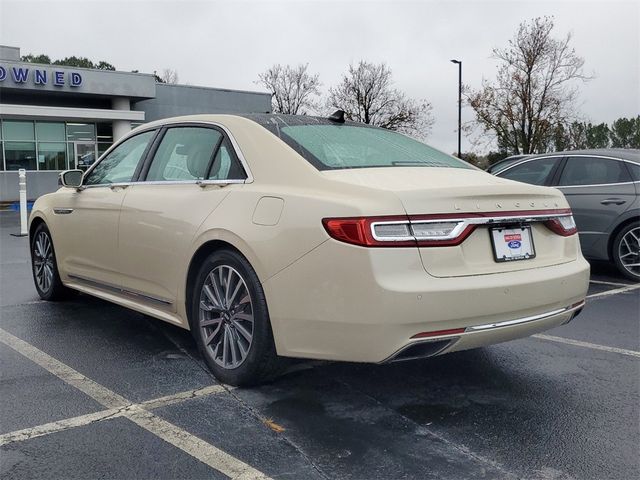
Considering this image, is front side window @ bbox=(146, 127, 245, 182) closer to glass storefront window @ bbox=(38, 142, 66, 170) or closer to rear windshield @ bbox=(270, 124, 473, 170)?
rear windshield @ bbox=(270, 124, 473, 170)

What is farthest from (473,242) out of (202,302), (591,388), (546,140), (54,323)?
(546,140)

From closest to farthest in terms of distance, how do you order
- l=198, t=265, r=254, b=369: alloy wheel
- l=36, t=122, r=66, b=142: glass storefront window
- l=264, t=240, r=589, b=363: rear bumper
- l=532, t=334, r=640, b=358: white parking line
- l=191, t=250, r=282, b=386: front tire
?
1. l=264, t=240, r=589, b=363: rear bumper
2. l=191, t=250, r=282, b=386: front tire
3. l=198, t=265, r=254, b=369: alloy wheel
4. l=532, t=334, r=640, b=358: white parking line
5. l=36, t=122, r=66, b=142: glass storefront window

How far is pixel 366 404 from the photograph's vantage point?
3420 millimetres

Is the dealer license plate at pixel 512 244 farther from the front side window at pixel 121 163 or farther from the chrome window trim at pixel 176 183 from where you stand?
the front side window at pixel 121 163

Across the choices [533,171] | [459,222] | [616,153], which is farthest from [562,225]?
[533,171]

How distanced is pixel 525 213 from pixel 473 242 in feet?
1.50

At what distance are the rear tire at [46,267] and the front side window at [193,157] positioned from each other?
1.87 meters

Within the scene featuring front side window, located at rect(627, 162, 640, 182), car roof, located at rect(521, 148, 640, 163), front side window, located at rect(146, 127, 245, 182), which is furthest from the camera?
car roof, located at rect(521, 148, 640, 163)

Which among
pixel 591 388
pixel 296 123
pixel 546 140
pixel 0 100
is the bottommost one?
pixel 591 388

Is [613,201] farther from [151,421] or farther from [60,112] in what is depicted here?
[60,112]

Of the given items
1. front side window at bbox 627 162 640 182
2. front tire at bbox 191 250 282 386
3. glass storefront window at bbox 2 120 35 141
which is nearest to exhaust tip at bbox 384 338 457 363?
front tire at bbox 191 250 282 386

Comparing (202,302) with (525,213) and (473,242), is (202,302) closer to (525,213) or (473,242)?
(473,242)

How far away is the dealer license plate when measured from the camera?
326 cm

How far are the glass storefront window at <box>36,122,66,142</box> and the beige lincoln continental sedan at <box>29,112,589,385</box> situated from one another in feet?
94.1
